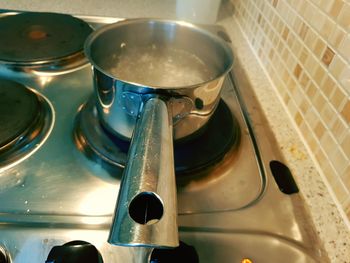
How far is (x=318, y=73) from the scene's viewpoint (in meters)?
0.41

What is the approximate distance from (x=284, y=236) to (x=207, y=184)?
110 mm

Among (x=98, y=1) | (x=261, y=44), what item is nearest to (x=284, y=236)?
(x=261, y=44)

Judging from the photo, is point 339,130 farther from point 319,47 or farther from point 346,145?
point 319,47

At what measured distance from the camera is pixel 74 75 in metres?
0.54

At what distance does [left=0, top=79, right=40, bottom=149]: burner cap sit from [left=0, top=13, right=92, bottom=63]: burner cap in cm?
9

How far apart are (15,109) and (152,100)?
24 centimetres

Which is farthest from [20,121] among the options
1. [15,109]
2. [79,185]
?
[79,185]

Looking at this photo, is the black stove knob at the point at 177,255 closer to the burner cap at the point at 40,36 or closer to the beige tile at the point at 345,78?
the beige tile at the point at 345,78

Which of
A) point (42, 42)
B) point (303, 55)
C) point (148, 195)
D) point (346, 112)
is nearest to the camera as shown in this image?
point (148, 195)

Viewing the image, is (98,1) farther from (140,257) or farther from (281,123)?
(140,257)

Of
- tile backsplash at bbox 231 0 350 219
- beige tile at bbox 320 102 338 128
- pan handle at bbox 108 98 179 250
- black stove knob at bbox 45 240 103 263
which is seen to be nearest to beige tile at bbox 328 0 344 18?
tile backsplash at bbox 231 0 350 219

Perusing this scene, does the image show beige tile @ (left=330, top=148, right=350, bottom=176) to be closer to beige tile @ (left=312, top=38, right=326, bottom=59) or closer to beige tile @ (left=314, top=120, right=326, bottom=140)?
beige tile @ (left=314, top=120, right=326, bottom=140)

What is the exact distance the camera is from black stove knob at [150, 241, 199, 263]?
28 centimetres

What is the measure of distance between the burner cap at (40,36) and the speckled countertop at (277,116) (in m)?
0.11
